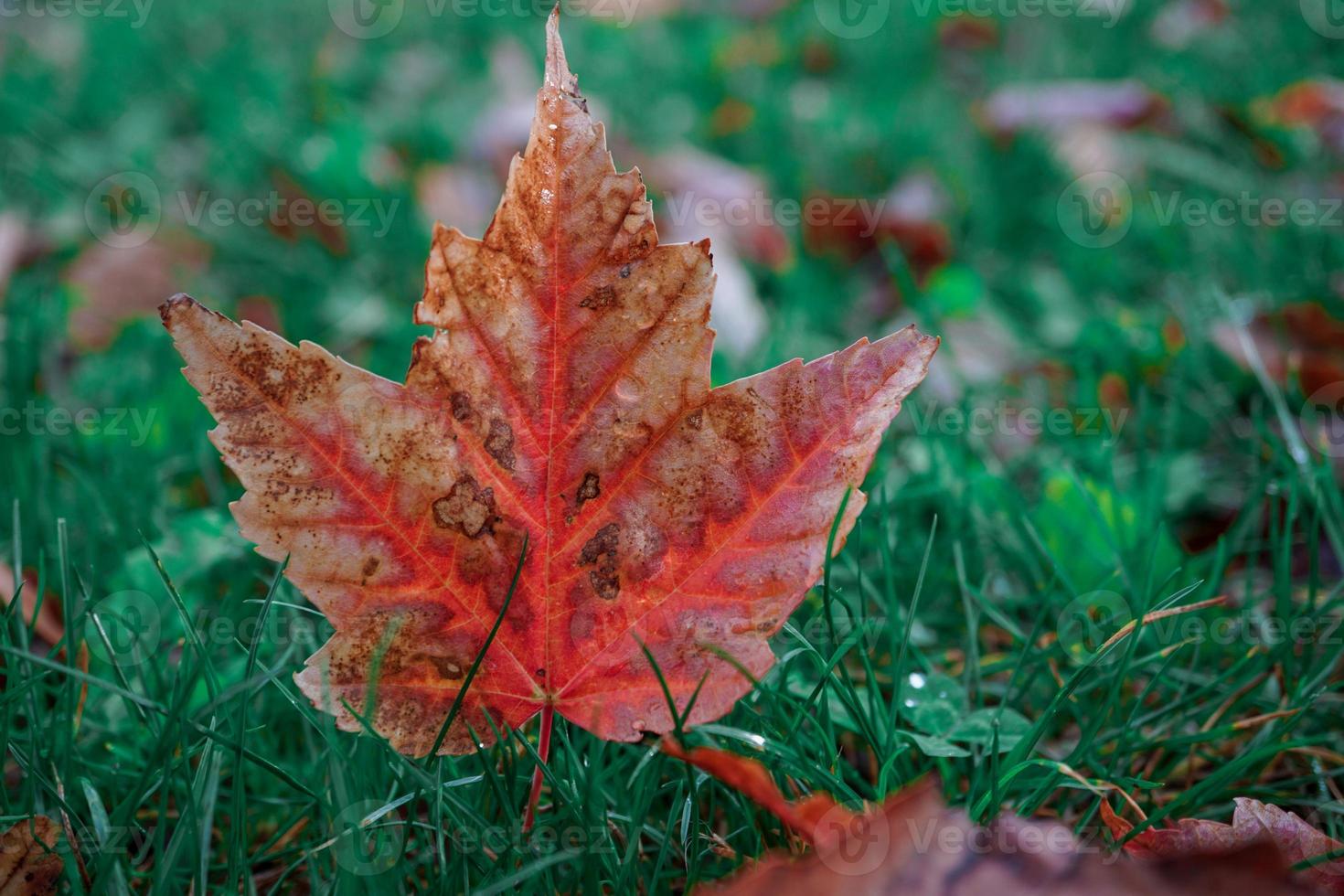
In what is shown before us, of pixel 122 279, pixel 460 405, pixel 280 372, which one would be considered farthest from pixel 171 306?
pixel 122 279

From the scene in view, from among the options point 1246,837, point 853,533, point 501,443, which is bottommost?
point 1246,837

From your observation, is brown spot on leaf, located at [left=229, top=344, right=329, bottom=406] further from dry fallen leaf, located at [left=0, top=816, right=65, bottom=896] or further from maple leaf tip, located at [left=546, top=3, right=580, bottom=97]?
dry fallen leaf, located at [left=0, top=816, right=65, bottom=896]

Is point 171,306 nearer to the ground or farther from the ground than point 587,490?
farther from the ground

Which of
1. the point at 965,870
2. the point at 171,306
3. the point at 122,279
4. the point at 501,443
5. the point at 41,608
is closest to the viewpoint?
the point at 965,870

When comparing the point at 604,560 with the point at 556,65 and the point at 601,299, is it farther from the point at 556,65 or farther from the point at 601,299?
the point at 556,65

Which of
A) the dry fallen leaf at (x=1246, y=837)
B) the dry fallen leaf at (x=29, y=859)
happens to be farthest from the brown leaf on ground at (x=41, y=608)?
the dry fallen leaf at (x=1246, y=837)

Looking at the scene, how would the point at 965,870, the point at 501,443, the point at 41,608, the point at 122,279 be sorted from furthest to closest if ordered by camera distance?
the point at 122,279, the point at 41,608, the point at 501,443, the point at 965,870

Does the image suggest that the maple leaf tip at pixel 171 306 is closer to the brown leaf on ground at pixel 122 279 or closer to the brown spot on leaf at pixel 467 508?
the brown spot on leaf at pixel 467 508
